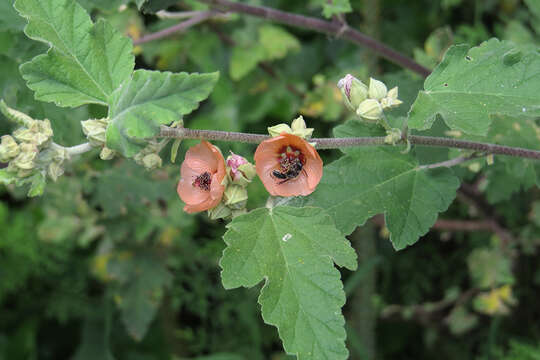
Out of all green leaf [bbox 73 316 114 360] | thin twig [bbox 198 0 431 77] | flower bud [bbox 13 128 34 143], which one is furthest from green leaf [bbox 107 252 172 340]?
flower bud [bbox 13 128 34 143]

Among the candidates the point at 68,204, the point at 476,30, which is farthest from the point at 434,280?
the point at 68,204

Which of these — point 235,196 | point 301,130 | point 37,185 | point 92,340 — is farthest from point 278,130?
point 92,340

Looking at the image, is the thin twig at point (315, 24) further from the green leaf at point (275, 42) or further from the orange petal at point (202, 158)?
the orange petal at point (202, 158)

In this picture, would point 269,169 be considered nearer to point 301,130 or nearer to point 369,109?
point 301,130

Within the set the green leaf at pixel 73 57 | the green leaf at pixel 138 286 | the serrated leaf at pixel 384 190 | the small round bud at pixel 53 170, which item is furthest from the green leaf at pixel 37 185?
the green leaf at pixel 138 286

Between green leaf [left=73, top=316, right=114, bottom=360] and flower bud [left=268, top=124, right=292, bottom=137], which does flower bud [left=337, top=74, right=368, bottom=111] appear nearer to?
flower bud [left=268, top=124, right=292, bottom=137]

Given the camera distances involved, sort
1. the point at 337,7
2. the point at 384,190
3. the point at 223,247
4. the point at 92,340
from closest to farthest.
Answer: the point at 384,190
the point at 337,7
the point at 223,247
the point at 92,340

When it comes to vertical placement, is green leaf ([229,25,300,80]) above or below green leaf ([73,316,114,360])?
above
